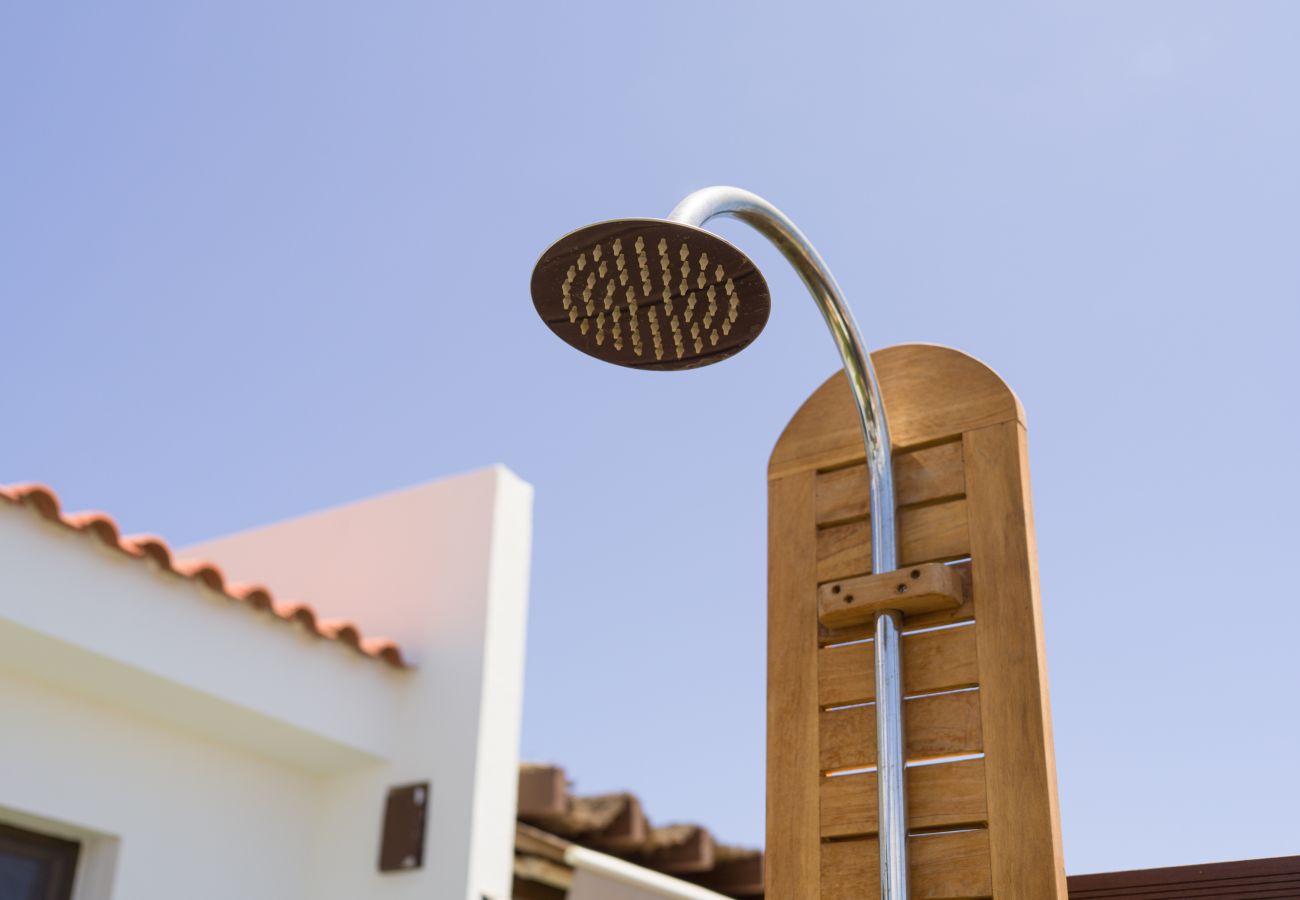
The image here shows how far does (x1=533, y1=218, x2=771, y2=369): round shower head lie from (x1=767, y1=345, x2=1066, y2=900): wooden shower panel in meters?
0.68

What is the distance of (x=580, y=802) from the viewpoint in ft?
19.8

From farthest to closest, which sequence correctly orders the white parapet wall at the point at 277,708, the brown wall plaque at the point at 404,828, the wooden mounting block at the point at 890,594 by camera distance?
1. the brown wall plaque at the point at 404,828
2. the white parapet wall at the point at 277,708
3. the wooden mounting block at the point at 890,594

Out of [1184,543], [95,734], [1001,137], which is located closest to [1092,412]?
[1184,543]

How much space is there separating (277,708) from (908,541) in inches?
108

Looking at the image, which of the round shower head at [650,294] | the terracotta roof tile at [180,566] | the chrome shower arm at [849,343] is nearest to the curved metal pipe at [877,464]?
the chrome shower arm at [849,343]

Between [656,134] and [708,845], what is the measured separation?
11.2ft

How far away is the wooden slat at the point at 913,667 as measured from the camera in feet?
9.23

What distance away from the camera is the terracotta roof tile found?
4418 mm

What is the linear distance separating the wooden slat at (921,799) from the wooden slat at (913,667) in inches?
5.9

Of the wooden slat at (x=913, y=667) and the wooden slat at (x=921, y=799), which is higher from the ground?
the wooden slat at (x=913, y=667)

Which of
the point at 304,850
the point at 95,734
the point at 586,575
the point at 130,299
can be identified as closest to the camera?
the point at 95,734

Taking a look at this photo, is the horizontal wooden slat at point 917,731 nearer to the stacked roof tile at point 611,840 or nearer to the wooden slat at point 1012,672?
the wooden slat at point 1012,672

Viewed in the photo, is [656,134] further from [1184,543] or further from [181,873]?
[181,873]

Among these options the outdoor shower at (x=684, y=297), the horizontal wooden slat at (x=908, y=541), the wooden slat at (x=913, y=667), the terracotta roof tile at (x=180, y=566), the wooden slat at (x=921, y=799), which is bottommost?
the wooden slat at (x=921, y=799)
